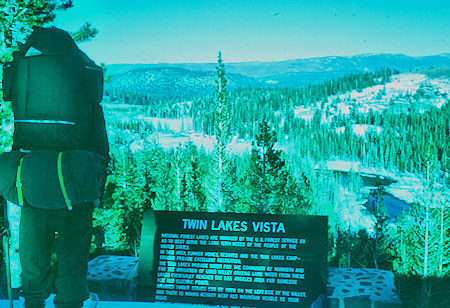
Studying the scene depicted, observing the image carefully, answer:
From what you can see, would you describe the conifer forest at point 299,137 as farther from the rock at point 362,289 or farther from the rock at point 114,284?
the rock at point 114,284

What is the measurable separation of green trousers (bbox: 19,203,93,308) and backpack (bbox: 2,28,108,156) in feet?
1.15

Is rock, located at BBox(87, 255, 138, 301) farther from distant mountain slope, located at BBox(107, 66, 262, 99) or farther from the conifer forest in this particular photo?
distant mountain slope, located at BBox(107, 66, 262, 99)

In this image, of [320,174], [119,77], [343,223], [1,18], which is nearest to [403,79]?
[320,174]

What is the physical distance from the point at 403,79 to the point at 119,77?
10.5 ft

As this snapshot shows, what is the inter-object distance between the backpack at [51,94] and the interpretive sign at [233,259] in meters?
1.22

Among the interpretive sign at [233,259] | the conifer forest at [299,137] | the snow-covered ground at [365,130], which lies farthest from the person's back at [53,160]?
the snow-covered ground at [365,130]

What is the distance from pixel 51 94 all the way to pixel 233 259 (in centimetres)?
175

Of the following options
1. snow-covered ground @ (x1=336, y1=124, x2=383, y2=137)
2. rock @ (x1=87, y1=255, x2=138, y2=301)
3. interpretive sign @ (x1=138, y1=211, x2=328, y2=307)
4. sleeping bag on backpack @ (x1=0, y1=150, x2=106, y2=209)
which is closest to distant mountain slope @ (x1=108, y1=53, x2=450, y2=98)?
snow-covered ground @ (x1=336, y1=124, x2=383, y2=137)

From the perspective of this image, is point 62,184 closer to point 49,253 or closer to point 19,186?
point 19,186

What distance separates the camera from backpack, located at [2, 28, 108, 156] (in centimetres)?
199

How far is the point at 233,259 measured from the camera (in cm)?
295

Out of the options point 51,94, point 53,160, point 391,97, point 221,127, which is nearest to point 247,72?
point 221,127

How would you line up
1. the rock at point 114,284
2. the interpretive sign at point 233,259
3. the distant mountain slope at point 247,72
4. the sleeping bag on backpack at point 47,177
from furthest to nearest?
1. the distant mountain slope at point 247,72
2. the rock at point 114,284
3. the interpretive sign at point 233,259
4. the sleeping bag on backpack at point 47,177

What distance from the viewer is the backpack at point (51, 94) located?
1990mm
